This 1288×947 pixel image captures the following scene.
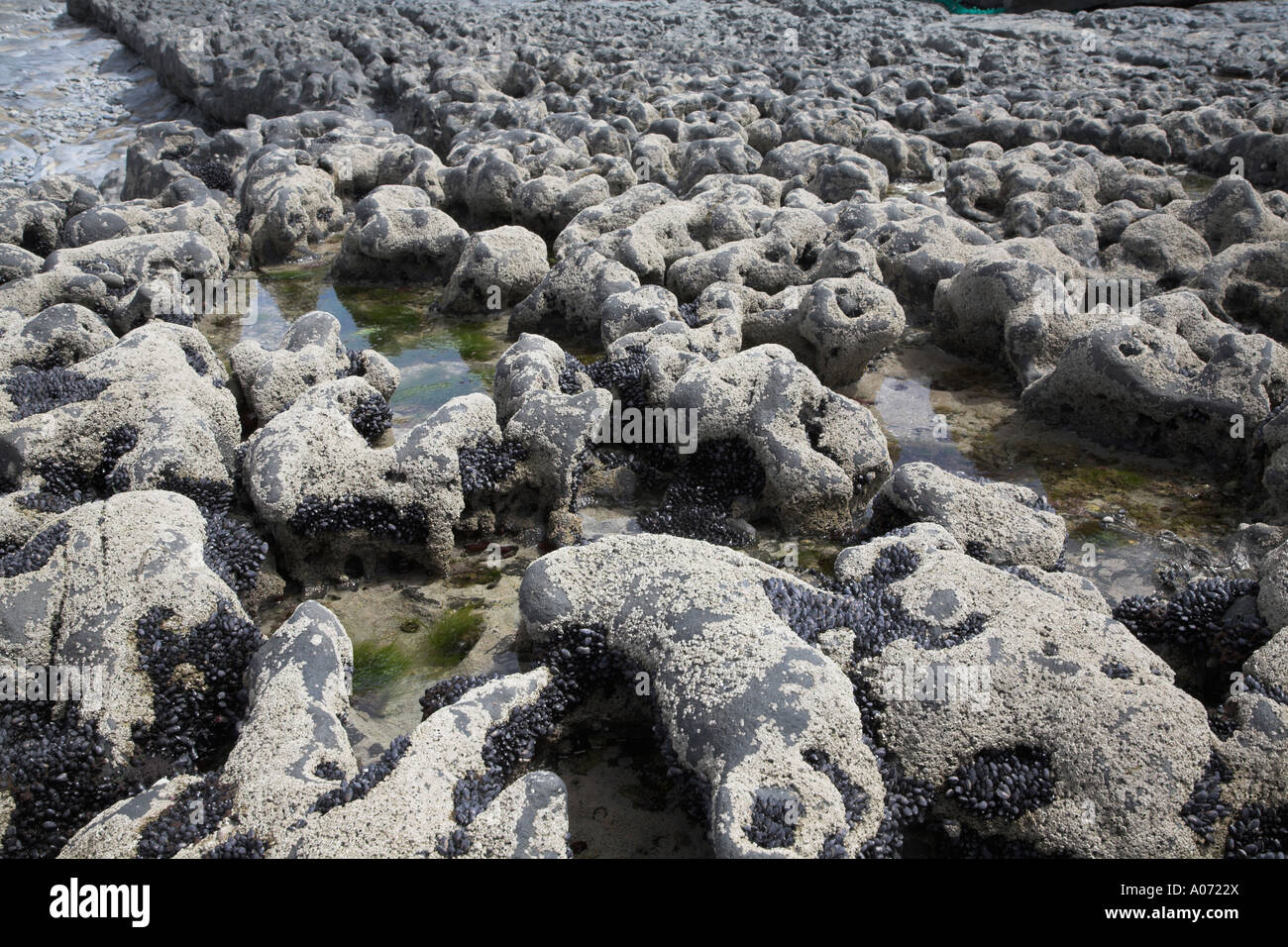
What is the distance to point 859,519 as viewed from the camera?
25.3 ft

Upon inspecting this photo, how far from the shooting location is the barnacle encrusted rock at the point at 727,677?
4.41 meters

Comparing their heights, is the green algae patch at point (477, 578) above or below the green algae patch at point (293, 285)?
above

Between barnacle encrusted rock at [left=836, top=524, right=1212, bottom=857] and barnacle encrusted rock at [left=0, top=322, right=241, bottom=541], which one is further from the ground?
barnacle encrusted rock at [left=836, top=524, right=1212, bottom=857]

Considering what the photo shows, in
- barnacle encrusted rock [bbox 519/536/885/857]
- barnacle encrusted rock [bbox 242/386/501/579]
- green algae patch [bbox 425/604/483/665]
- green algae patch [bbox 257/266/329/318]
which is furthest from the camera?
green algae patch [bbox 257/266/329/318]

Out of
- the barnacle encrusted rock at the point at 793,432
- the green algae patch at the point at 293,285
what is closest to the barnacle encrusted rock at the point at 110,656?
the barnacle encrusted rock at the point at 793,432

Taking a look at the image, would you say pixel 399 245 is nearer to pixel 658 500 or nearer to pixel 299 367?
pixel 299 367

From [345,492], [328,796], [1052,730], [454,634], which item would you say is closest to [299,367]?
[345,492]

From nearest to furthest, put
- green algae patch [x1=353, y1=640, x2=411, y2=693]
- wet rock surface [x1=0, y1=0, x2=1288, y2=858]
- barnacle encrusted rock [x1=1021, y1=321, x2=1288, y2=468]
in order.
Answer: wet rock surface [x1=0, y1=0, x2=1288, y2=858]
green algae patch [x1=353, y1=640, x2=411, y2=693]
barnacle encrusted rock [x1=1021, y1=321, x2=1288, y2=468]

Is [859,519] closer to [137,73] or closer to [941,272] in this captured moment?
[941,272]

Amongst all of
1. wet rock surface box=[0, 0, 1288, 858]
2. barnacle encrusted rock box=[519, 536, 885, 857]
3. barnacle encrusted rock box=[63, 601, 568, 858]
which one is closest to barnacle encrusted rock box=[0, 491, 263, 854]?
wet rock surface box=[0, 0, 1288, 858]

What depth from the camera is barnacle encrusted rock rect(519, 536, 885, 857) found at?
4406mm

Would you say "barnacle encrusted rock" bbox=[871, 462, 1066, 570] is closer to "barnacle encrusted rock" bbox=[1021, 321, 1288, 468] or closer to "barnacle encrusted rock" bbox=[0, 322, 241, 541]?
"barnacle encrusted rock" bbox=[1021, 321, 1288, 468]

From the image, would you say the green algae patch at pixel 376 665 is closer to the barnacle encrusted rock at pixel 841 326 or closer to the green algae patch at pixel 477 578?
the green algae patch at pixel 477 578

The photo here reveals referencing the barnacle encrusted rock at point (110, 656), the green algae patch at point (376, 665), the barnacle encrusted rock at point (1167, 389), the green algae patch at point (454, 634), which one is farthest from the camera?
the barnacle encrusted rock at point (1167, 389)
